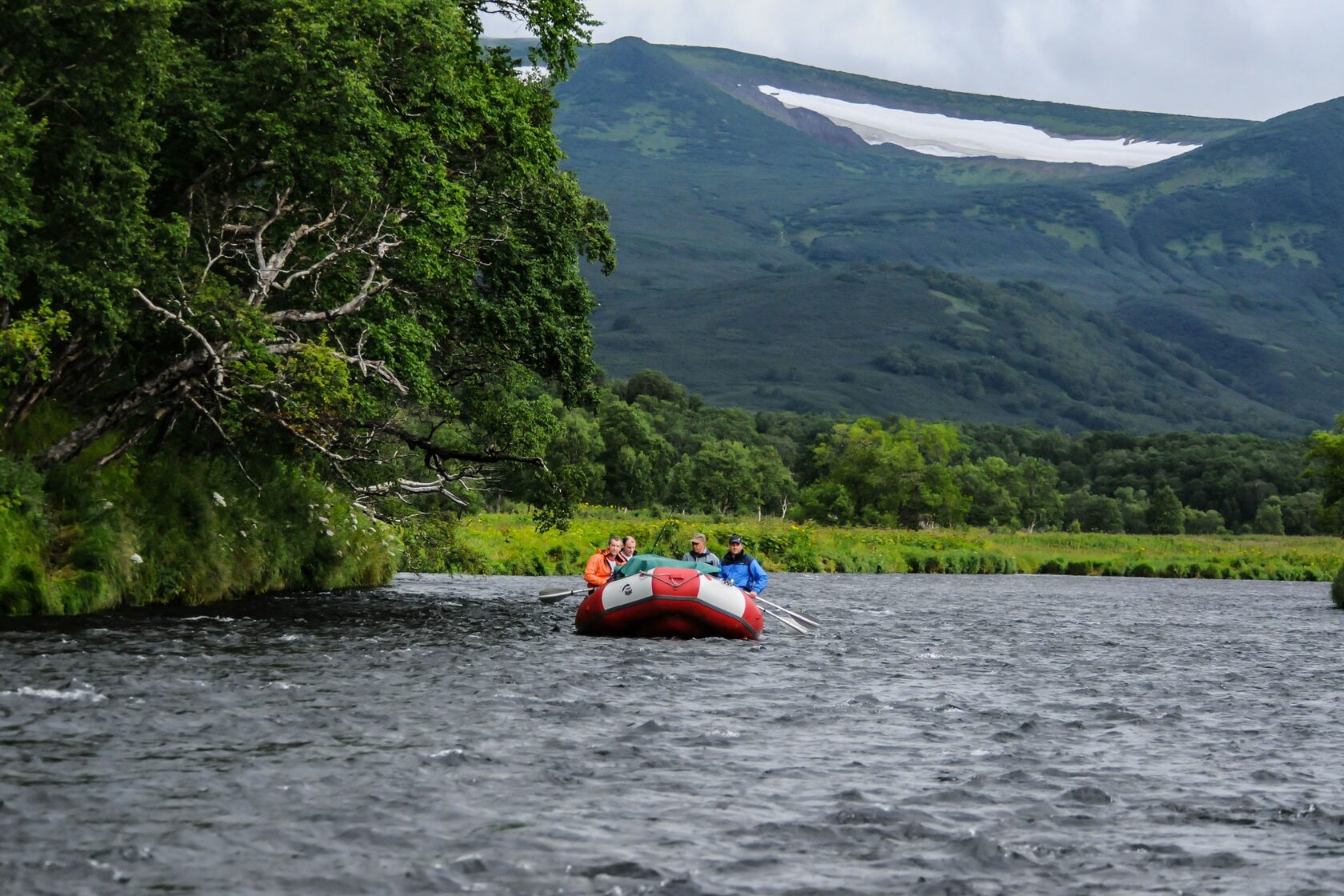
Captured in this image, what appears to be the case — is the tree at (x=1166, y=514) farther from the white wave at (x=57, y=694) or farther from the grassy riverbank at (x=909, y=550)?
the white wave at (x=57, y=694)

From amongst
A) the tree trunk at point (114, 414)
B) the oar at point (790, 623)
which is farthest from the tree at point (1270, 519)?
the tree trunk at point (114, 414)

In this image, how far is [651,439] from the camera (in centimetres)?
11794

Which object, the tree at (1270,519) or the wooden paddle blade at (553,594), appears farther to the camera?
the tree at (1270,519)

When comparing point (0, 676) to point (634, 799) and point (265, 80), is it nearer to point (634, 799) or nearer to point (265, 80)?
point (634, 799)

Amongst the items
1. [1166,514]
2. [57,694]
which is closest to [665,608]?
[57,694]

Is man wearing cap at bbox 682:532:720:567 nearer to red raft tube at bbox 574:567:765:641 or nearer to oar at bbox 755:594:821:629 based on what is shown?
oar at bbox 755:594:821:629

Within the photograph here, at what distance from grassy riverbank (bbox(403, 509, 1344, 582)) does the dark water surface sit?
21474 mm

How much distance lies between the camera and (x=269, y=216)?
26.2m

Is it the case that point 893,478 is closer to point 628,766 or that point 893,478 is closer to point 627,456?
point 627,456

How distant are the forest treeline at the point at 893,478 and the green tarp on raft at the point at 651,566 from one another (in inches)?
1936

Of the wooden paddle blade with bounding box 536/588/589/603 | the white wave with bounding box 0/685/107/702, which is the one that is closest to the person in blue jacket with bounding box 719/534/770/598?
the wooden paddle blade with bounding box 536/588/589/603

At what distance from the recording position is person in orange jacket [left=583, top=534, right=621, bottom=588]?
100 feet

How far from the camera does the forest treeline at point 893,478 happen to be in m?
116

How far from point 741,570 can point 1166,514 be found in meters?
134
